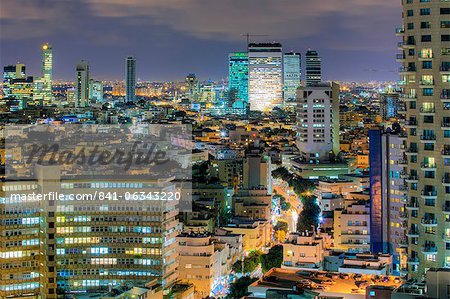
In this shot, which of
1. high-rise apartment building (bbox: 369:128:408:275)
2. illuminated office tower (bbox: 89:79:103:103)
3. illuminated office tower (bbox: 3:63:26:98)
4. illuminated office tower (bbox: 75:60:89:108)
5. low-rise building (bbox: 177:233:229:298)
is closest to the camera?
high-rise apartment building (bbox: 369:128:408:275)

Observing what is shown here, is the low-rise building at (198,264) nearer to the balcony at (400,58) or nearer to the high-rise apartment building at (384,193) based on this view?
the high-rise apartment building at (384,193)

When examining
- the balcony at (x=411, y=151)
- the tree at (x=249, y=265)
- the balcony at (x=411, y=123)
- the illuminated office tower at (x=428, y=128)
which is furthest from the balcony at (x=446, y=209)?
the tree at (x=249, y=265)

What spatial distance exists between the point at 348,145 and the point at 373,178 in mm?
18462

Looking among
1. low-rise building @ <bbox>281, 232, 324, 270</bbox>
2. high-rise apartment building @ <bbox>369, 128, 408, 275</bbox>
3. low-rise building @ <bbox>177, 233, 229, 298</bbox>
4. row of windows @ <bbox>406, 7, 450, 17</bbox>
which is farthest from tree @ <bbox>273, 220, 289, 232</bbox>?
row of windows @ <bbox>406, 7, 450, 17</bbox>

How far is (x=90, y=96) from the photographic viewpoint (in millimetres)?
68125

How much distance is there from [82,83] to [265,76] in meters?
15.5

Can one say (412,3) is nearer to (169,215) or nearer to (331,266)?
(331,266)

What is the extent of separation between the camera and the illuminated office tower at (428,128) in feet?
29.9

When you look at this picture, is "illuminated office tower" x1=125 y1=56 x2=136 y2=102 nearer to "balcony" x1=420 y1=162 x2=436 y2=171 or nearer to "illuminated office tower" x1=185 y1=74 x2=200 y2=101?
"illuminated office tower" x1=185 y1=74 x2=200 y2=101

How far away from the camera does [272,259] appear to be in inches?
545

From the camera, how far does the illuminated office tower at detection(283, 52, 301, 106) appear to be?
71.7 metres

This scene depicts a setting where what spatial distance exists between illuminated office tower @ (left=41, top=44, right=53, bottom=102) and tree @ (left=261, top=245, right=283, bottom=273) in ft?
182

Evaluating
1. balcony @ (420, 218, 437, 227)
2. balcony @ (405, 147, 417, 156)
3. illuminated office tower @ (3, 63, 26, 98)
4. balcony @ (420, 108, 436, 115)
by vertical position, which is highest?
illuminated office tower @ (3, 63, 26, 98)

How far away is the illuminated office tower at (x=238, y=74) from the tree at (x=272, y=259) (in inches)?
2184
